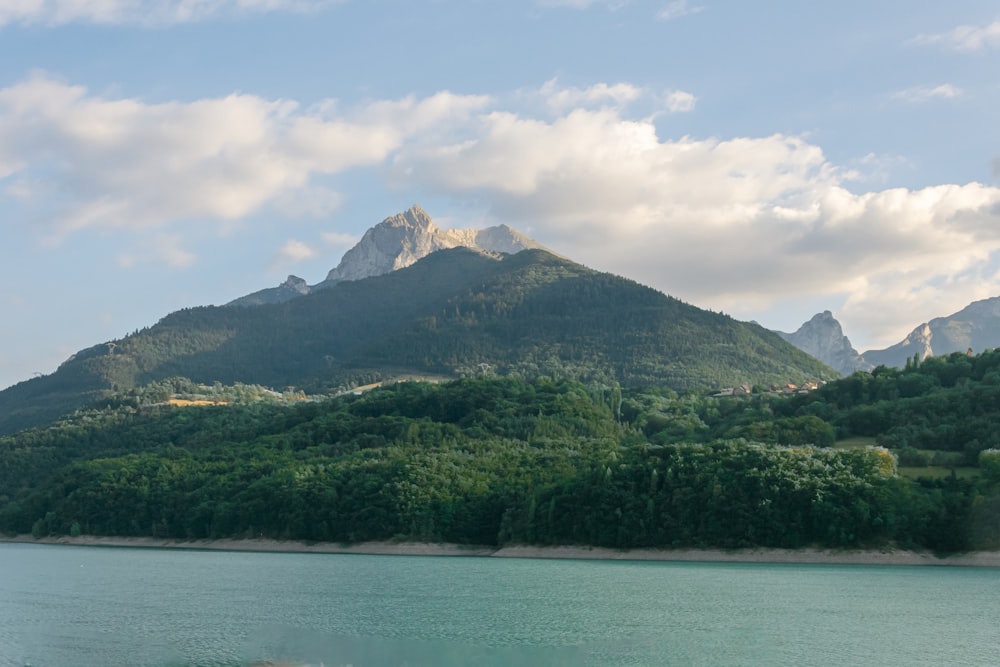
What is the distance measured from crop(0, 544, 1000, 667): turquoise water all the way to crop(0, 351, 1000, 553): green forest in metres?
10.0

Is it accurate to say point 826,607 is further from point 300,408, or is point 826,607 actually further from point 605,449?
point 300,408

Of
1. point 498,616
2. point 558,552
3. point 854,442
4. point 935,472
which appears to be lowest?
point 498,616

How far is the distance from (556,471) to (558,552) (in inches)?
747

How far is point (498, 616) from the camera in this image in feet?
210

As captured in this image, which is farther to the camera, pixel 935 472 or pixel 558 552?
pixel 558 552

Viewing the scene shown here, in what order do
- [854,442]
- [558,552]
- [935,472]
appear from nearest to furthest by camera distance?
1. [935,472]
2. [558,552]
3. [854,442]

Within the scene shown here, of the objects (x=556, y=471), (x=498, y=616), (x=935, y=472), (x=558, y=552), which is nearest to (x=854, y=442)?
(x=935, y=472)

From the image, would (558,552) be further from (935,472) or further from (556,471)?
(935,472)

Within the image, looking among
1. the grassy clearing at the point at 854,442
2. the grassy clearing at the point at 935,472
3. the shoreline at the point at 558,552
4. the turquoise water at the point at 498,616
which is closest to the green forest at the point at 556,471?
the grassy clearing at the point at 935,472

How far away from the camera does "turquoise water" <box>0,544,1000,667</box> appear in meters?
51.1

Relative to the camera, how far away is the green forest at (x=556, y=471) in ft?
360

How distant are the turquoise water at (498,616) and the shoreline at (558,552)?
184 inches

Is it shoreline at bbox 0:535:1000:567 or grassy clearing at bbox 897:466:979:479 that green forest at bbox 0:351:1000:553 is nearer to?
grassy clearing at bbox 897:466:979:479

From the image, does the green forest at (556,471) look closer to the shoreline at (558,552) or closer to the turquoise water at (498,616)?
the shoreline at (558,552)
